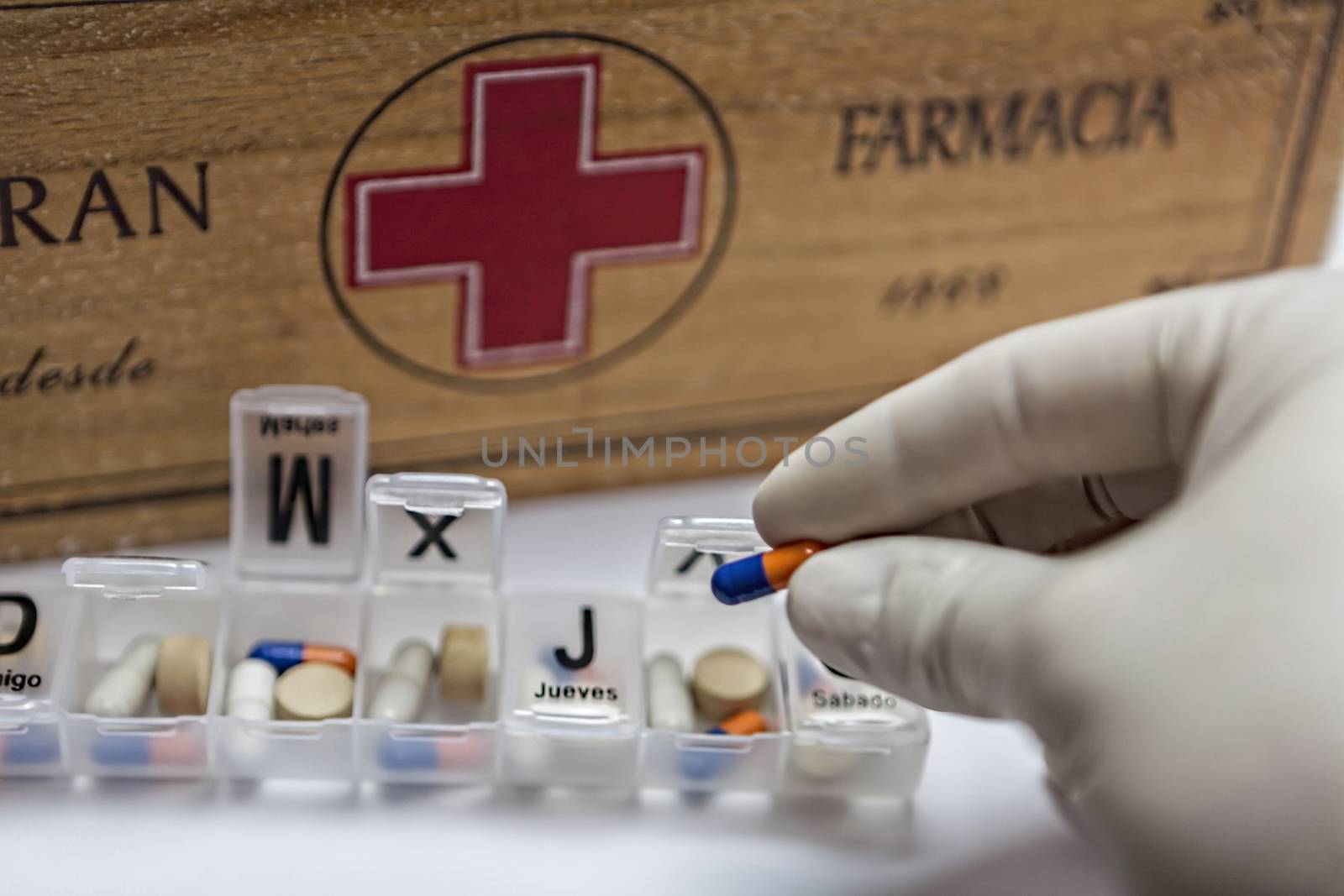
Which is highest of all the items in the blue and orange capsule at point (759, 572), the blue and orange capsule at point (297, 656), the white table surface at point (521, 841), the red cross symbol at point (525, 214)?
the red cross symbol at point (525, 214)

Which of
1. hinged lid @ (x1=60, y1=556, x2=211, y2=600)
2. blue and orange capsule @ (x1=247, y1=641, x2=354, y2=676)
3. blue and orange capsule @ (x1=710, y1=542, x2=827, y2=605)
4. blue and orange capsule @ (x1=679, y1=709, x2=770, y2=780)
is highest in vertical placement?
blue and orange capsule @ (x1=710, y1=542, x2=827, y2=605)

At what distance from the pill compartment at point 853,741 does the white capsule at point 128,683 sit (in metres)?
0.40

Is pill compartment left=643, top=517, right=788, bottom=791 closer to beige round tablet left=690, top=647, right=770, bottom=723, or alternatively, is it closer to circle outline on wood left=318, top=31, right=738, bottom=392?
beige round tablet left=690, top=647, right=770, bottom=723

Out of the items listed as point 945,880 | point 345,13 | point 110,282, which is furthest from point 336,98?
point 945,880

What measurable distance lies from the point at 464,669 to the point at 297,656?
11 centimetres

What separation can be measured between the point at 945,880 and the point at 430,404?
0.47 m

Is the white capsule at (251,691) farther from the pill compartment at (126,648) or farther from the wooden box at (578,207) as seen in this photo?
the wooden box at (578,207)

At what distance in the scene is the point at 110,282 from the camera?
0.85m

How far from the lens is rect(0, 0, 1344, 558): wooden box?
807mm

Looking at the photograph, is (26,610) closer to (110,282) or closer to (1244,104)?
(110,282)

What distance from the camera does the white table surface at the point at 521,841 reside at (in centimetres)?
79

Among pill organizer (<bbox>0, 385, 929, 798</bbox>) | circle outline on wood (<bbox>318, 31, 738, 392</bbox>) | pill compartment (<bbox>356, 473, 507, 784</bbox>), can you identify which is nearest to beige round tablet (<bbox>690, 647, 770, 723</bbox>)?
pill organizer (<bbox>0, 385, 929, 798</bbox>)

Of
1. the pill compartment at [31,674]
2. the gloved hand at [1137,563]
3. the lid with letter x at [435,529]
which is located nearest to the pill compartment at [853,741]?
the gloved hand at [1137,563]

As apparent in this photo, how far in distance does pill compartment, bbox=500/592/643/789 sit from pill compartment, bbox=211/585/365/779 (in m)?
0.10
